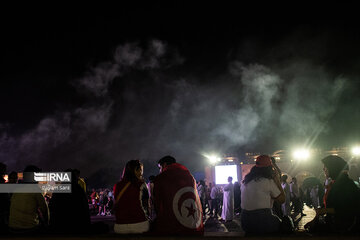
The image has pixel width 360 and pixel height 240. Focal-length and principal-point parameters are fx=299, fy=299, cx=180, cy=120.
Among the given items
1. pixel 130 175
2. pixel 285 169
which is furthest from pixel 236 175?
pixel 285 169

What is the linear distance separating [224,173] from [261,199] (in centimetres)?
1511

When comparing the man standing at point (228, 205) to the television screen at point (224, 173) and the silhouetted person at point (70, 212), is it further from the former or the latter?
the silhouetted person at point (70, 212)

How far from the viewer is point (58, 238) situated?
3787mm

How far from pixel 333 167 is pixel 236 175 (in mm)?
14869

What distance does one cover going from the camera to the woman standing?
394cm

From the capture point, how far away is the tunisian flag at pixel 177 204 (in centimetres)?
407

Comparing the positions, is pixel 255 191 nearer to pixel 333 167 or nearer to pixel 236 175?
pixel 333 167

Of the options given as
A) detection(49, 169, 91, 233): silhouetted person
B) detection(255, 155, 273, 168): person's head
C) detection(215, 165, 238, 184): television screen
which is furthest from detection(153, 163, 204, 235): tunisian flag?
detection(215, 165, 238, 184): television screen

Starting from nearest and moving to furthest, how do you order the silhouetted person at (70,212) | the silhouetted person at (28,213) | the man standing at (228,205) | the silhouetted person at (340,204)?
the silhouetted person at (340,204) < the silhouetted person at (70,212) < the silhouetted person at (28,213) < the man standing at (228,205)

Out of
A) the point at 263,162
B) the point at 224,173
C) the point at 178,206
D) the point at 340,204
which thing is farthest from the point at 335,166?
the point at 224,173

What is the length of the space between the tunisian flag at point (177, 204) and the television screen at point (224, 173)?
48.2 feet

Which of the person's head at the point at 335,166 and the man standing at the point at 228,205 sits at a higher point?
the person's head at the point at 335,166

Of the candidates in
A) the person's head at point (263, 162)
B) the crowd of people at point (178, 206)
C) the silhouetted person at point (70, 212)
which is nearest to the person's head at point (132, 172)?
the crowd of people at point (178, 206)

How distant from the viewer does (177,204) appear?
4141 mm
